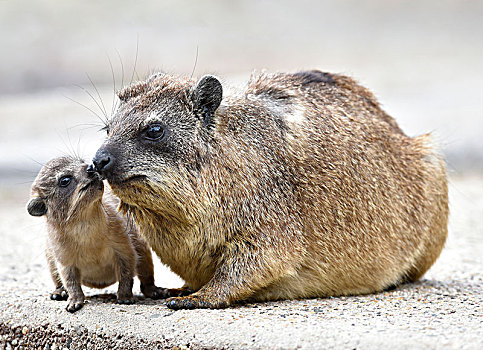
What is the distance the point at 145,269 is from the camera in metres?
7.33

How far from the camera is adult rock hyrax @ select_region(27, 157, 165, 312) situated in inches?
263

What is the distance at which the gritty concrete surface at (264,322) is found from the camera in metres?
5.46

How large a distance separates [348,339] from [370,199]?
7.36 ft

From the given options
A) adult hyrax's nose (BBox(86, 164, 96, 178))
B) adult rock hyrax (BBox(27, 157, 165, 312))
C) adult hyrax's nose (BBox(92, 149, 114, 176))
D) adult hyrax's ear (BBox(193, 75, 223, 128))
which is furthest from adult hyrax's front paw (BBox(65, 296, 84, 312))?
adult hyrax's ear (BBox(193, 75, 223, 128))

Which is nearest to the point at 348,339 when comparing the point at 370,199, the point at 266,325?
the point at 266,325

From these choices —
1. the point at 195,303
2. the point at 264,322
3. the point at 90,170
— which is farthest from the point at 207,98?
the point at 264,322

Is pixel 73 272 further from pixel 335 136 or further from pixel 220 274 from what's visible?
pixel 335 136

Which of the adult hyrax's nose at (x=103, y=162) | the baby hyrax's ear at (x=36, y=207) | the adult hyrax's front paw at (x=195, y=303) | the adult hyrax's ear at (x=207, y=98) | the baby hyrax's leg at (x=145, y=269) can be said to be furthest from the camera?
the baby hyrax's leg at (x=145, y=269)

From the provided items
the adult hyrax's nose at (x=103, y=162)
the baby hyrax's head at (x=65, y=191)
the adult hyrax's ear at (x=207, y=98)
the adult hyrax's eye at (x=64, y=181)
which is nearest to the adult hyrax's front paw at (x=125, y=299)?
the baby hyrax's head at (x=65, y=191)

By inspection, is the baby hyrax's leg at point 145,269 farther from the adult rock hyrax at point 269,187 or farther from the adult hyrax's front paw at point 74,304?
Result: the adult hyrax's front paw at point 74,304

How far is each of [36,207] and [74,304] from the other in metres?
1.02

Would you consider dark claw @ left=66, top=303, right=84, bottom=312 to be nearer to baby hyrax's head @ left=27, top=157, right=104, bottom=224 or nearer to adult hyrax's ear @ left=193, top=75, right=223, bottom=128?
baby hyrax's head @ left=27, top=157, right=104, bottom=224

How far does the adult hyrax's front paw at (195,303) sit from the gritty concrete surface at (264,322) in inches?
3.9

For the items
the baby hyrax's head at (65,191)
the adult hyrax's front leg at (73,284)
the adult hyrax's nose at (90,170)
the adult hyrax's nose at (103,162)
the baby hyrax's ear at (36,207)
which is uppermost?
the adult hyrax's nose at (103,162)
